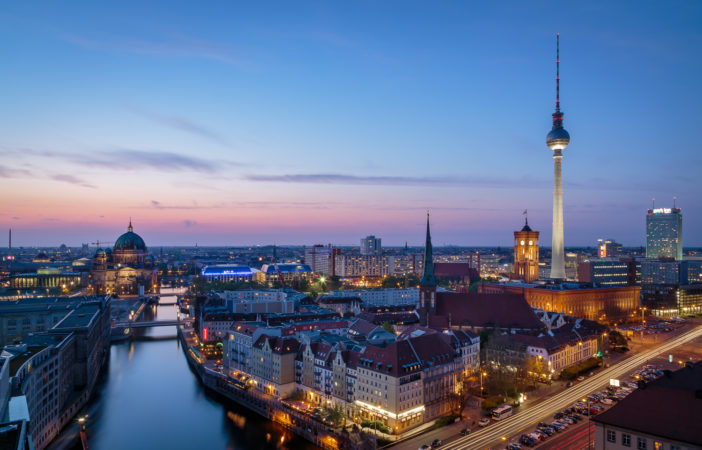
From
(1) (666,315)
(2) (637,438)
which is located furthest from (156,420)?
(1) (666,315)

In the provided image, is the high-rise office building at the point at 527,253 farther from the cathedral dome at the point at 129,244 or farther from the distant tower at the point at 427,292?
the cathedral dome at the point at 129,244

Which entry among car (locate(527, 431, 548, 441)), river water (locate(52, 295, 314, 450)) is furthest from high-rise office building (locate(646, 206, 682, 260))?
river water (locate(52, 295, 314, 450))

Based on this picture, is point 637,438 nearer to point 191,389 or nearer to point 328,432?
point 328,432

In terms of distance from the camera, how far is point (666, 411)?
1816cm

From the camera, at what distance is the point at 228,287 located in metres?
95.1

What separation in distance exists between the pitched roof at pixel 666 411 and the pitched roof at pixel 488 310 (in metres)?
29.9

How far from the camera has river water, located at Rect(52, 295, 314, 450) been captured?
30469 millimetres

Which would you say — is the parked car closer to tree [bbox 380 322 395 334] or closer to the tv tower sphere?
tree [bbox 380 322 395 334]

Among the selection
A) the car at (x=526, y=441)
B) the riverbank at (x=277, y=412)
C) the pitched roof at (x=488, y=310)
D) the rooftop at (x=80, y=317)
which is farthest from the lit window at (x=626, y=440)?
the rooftop at (x=80, y=317)

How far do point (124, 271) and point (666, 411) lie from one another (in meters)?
107

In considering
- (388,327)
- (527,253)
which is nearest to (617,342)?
(388,327)

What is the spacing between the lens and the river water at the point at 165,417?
1200 inches

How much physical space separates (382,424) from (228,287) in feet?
232

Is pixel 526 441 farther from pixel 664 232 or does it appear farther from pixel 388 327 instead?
pixel 664 232
